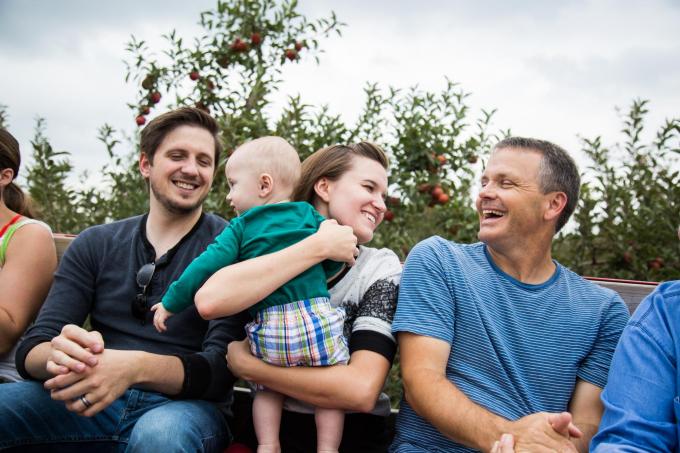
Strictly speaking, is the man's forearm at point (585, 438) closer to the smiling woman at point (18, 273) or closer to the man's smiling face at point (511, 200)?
the man's smiling face at point (511, 200)

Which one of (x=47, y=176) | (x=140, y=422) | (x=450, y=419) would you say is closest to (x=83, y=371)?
(x=140, y=422)

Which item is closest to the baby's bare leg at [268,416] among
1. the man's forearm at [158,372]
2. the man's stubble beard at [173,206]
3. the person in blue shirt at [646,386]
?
the man's forearm at [158,372]

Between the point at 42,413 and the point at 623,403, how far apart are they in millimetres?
1768

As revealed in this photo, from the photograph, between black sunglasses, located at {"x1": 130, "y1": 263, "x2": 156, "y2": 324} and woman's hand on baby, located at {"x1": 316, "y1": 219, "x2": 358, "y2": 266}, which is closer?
woman's hand on baby, located at {"x1": 316, "y1": 219, "x2": 358, "y2": 266}

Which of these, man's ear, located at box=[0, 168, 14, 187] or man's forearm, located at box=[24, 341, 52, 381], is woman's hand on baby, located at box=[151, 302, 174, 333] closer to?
man's forearm, located at box=[24, 341, 52, 381]

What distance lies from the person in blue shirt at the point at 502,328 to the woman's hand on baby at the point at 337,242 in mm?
252

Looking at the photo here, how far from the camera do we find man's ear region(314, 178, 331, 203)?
2334mm

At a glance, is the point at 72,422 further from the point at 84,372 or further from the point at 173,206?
the point at 173,206

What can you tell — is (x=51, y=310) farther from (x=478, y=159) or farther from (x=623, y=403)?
(x=478, y=159)

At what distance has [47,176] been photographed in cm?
435

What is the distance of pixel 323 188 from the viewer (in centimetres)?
234

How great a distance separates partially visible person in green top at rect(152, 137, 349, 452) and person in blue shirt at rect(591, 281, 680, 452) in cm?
77

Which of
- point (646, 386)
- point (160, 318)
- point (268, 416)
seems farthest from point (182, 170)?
point (646, 386)

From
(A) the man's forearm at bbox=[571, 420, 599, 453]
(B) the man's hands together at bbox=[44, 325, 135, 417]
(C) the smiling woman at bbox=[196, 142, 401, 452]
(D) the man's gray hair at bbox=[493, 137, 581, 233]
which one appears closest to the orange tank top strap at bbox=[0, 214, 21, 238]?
(B) the man's hands together at bbox=[44, 325, 135, 417]
